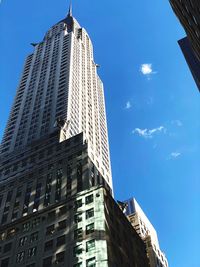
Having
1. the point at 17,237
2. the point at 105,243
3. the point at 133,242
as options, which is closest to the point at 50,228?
the point at 17,237

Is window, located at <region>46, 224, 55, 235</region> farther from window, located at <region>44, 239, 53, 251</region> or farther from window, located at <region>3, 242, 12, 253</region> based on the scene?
window, located at <region>3, 242, 12, 253</region>

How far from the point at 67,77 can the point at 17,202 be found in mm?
51001

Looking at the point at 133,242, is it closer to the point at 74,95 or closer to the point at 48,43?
the point at 74,95

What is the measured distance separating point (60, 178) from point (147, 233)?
3954 centimetres

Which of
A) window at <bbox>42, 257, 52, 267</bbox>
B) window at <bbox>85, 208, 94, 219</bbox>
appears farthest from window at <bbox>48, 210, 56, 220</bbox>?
window at <bbox>42, 257, 52, 267</bbox>

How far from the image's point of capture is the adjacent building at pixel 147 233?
93062mm

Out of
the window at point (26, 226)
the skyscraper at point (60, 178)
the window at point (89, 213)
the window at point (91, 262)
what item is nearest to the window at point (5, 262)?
the skyscraper at point (60, 178)

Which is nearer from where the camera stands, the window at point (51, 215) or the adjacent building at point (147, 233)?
the window at point (51, 215)

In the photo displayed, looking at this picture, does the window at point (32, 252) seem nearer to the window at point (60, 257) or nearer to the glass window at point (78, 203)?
the window at point (60, 257)

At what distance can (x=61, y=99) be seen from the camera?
363 feet

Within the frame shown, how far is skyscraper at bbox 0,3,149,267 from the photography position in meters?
61.4

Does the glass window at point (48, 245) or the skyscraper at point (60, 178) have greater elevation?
the skyscraper at point (60, 178)

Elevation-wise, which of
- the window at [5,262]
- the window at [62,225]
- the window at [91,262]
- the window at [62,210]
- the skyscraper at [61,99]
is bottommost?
the window at [91,262]

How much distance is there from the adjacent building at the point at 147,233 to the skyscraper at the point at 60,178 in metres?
15.3
